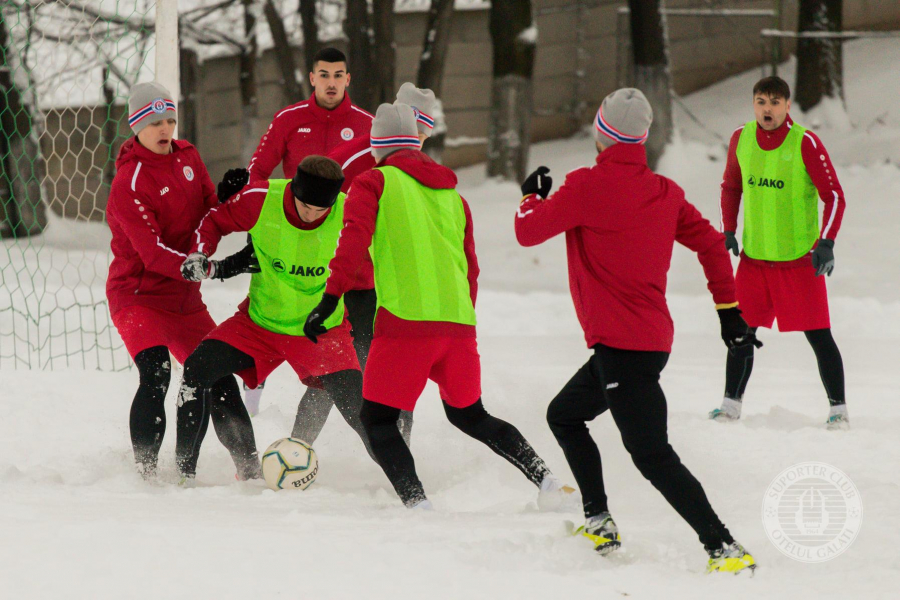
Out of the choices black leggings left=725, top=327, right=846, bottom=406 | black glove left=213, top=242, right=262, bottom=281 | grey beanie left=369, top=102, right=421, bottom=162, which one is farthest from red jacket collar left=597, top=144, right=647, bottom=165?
black leggings left=725, top=327, right=846, bottom=406

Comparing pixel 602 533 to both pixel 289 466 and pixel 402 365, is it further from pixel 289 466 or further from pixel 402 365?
pixel 289 466

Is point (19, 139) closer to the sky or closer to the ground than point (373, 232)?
closer to the ground

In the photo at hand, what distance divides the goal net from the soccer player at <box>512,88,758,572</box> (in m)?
4.40

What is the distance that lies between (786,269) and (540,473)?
2.21 m

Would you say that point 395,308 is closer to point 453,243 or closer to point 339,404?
point 453,243

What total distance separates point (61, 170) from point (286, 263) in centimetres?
879

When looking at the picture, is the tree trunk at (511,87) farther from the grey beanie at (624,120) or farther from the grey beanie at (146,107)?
the grey beanie at (624,120)

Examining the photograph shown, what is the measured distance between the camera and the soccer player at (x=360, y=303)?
4688mm

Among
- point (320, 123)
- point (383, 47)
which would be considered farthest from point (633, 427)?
point (383, 47)

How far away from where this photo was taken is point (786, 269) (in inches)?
217

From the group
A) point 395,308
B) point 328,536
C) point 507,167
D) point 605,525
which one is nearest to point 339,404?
point 395,308

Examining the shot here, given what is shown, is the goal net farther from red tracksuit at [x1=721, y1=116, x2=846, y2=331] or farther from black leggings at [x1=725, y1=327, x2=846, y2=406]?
red tracksuit at [x1=721, y1=116, x2=846, y2=331]

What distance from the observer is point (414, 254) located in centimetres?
376

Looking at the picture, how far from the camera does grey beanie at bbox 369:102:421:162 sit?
3871 mm
